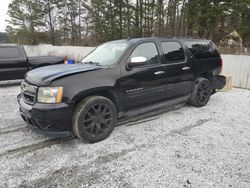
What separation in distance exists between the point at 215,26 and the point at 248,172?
1458 cm

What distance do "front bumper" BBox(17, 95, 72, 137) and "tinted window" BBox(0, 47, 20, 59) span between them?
6.00 metres

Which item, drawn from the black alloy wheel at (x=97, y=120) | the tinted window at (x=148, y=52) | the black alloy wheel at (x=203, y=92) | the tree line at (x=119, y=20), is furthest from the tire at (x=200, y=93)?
the tree line at (x=119, y=20)

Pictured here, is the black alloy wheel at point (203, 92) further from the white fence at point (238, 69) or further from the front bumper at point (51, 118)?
the front bumper at point (51, 118)

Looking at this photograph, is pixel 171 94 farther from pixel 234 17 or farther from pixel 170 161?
pixel 234 17

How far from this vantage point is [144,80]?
4.07 m

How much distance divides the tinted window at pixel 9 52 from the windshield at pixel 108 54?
522cm

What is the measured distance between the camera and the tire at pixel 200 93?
207 inches

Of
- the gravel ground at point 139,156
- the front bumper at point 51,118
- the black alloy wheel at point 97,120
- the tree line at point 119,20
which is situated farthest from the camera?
the tree line at point 119,20

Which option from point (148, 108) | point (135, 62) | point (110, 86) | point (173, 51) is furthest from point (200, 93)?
point (110, 86)

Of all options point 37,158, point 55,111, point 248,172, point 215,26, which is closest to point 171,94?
point 248,172

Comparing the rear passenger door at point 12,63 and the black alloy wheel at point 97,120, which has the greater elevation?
the rear passenger door at point 12,63

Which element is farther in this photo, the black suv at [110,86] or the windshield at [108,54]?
the windshield at [108,54]

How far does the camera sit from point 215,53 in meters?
5.70

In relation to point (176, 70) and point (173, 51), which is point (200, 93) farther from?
point (173, 51)
